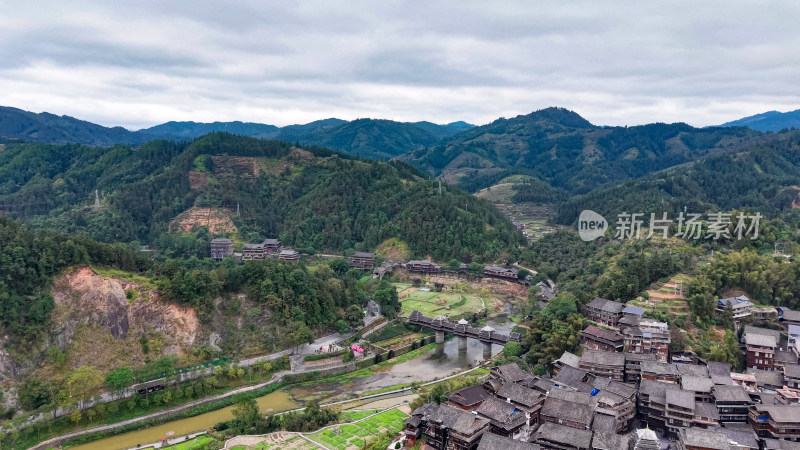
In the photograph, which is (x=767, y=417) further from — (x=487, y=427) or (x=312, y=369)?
(x=312, y=369)

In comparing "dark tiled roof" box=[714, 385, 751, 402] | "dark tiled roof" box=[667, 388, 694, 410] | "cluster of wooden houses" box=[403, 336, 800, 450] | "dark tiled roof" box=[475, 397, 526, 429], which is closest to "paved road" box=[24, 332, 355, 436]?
"cluster of wooden houses" box=[403, 336, 800, 450]

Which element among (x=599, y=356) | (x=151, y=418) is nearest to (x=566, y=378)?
(x=599, y=356)

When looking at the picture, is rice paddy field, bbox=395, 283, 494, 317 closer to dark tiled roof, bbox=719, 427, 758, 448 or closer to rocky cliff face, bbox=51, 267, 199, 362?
rocky cliff face, bbox=51, 267, 199, 362

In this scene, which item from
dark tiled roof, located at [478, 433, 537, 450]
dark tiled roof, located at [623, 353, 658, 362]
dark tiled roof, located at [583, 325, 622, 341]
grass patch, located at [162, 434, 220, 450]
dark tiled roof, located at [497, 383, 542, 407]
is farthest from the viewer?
dark tiled roof, located at [583, 325, 622, 341]

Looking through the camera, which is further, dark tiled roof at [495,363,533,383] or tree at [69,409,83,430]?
dark tiled roof at [495,363,533,383]

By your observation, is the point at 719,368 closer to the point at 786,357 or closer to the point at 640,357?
the point at 640,357

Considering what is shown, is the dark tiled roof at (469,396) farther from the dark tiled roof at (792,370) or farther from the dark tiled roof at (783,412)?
the dark tiled roof at (792,370)

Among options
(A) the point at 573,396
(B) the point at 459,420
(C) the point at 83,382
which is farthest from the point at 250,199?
(A) the point at 573,396
